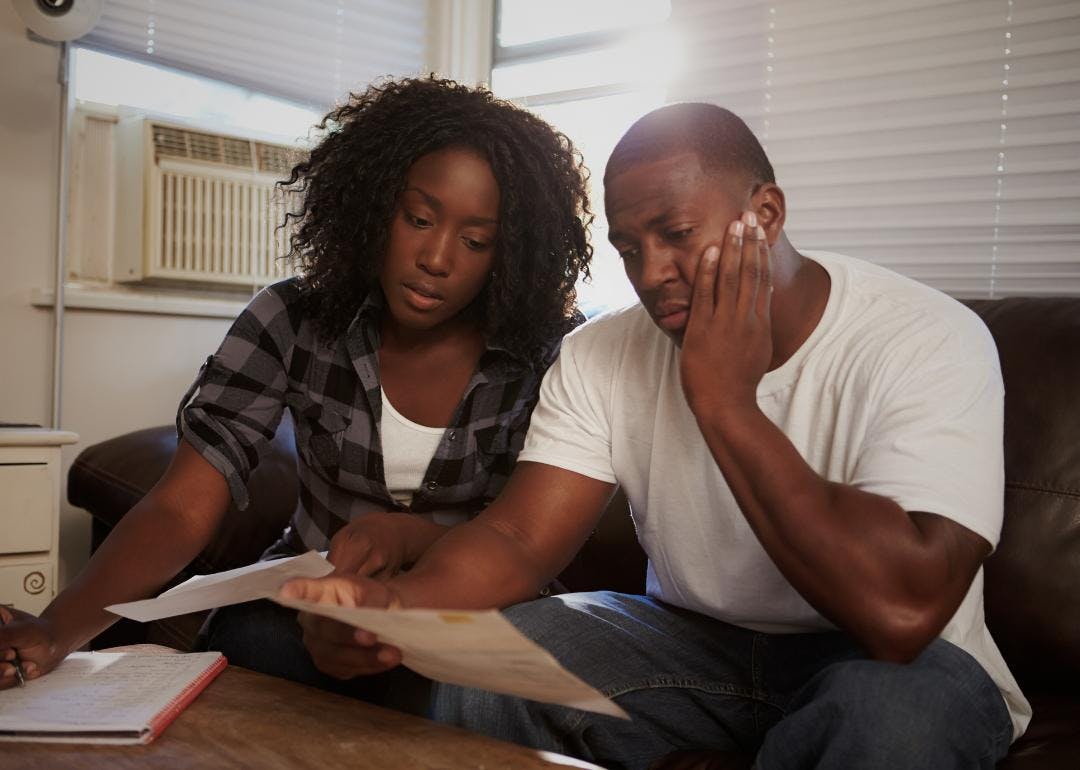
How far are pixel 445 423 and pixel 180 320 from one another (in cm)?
145

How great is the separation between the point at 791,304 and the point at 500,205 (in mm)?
462

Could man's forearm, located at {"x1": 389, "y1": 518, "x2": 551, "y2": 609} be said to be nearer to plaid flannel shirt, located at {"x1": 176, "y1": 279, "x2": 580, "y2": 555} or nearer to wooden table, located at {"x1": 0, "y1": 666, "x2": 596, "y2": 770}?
wooden table, located at {"x1": 0, "y1": 666, "x2": 596, "y2": 770}

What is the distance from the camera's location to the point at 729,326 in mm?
1125

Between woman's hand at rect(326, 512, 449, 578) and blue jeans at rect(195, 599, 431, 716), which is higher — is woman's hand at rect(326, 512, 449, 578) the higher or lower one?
the higher one

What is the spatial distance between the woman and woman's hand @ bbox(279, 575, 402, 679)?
0.28m

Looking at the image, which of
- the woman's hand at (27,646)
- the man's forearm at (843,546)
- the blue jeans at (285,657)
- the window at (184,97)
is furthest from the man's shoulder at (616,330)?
the window at (184,97)

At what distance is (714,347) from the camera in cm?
112

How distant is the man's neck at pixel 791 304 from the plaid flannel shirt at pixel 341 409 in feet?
1.44

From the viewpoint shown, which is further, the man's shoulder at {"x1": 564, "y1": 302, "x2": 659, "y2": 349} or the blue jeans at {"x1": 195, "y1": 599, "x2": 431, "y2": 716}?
the man's shoulder at {"x1": 564, "y1": 302, "x2": 659, "y2": 349}

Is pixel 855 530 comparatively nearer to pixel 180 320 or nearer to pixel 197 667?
pixel 197 667

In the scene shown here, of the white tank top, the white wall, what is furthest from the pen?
the white wall

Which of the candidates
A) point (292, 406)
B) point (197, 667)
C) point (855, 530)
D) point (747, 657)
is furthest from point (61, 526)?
point (855, 530)

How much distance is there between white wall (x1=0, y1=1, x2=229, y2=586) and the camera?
246 cm

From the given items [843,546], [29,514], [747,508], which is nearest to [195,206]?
[29,514]
